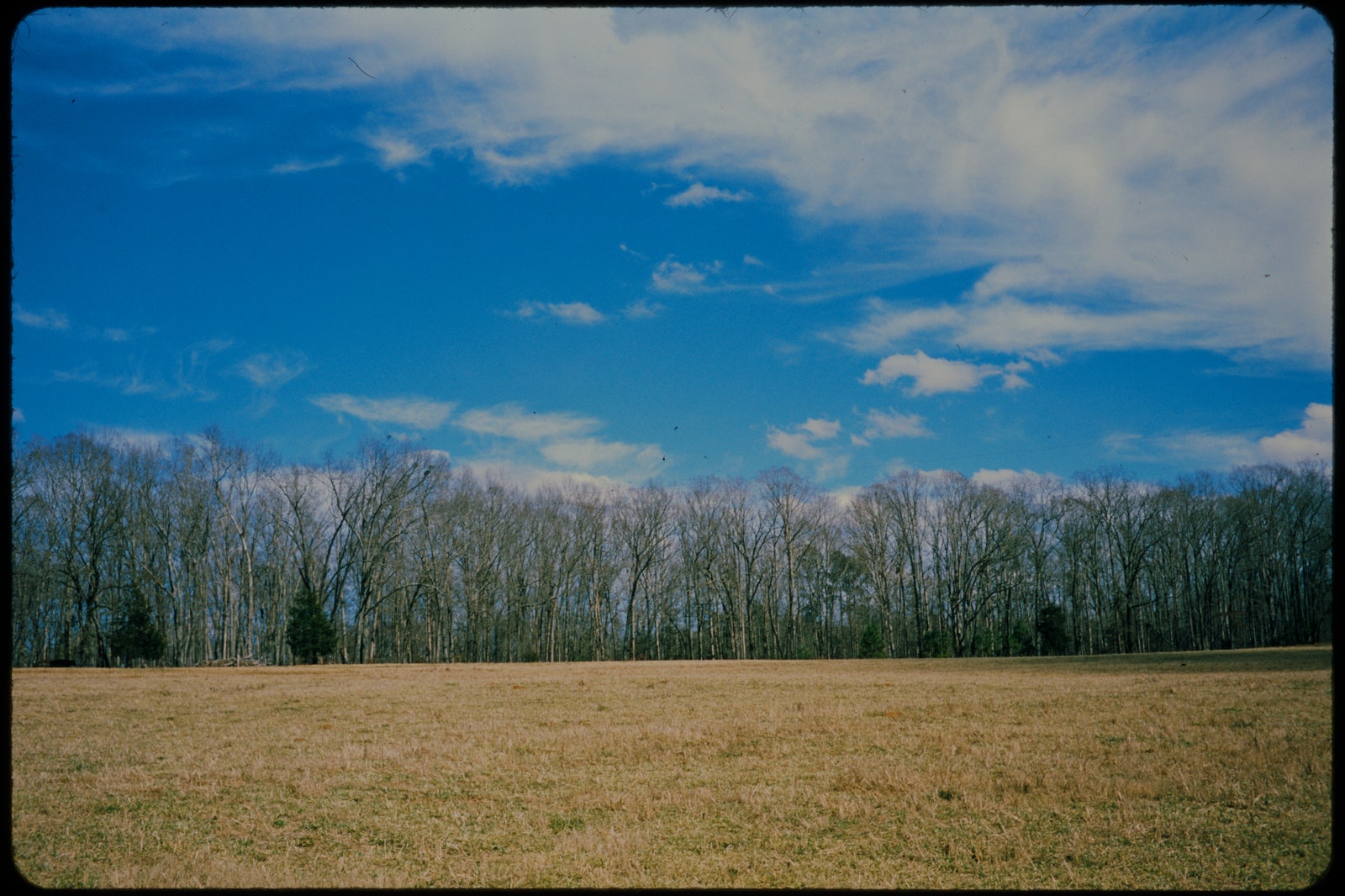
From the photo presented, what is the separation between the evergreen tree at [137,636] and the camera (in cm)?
4772

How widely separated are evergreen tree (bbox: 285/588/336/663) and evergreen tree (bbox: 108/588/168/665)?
7.76 metres

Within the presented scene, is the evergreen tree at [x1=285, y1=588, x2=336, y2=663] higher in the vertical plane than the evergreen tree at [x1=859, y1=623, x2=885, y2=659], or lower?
higher

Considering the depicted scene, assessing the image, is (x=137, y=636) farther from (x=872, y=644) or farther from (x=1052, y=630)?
(x=1052, y=630)

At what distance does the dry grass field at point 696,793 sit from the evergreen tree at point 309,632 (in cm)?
3144

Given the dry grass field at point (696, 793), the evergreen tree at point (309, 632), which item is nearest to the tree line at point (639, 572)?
the evergreen tree at point (309, 632)

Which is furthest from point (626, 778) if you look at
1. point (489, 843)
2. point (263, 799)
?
point (263, 799)

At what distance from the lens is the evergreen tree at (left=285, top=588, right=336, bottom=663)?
4866 centimetres

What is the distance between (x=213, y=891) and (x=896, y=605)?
238 feet

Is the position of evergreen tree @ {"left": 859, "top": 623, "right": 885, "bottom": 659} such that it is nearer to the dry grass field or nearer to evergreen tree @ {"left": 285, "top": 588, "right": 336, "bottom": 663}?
evergreen tree @ {"left": 285, "top": 588, "right": 336, "bottom": 663}

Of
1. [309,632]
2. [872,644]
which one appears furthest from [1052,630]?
[309,632]

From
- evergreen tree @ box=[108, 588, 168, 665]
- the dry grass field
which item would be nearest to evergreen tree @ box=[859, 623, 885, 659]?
the dry grass field

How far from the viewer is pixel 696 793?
9.19 metres

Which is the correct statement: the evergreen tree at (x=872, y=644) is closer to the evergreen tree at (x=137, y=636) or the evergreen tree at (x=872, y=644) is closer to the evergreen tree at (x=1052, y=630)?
the evergreen tree at (x=1052, y=630)

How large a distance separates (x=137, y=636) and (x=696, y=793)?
168ft
